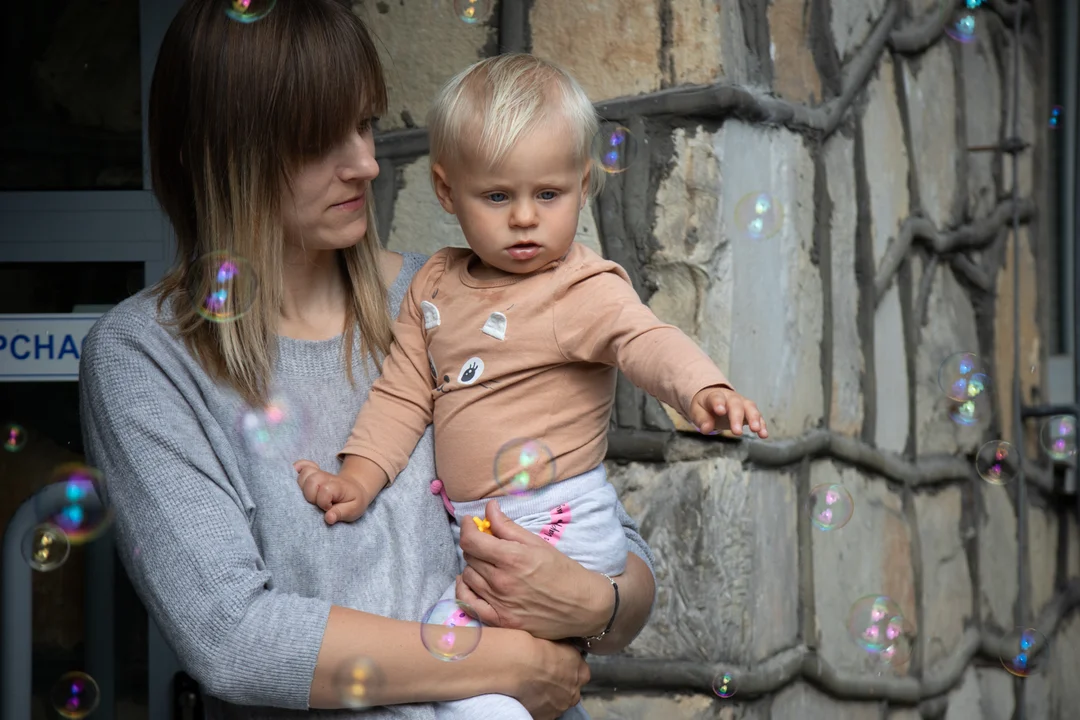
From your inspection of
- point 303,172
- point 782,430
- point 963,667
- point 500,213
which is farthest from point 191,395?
point 963,667

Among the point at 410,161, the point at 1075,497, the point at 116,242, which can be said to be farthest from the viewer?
the point at 1075,497

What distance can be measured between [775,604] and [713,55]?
1088 mm

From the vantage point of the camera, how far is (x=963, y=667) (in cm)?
331

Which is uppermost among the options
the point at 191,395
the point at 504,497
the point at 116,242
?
the point at 116,242

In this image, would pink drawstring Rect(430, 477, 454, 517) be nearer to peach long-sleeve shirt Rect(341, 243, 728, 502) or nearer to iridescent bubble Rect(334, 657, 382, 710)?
peach long-sleeve shirt Rect(341, 243, 728, 502)

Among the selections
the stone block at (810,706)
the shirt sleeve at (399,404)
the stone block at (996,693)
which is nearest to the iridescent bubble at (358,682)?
the shirt sleeve at (399,404)

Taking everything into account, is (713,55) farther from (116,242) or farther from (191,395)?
(116,242)

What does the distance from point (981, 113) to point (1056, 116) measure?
0.51 m

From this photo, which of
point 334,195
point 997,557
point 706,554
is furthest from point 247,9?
point 997,557

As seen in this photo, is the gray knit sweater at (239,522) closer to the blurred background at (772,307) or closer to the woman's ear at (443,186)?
the woman's ear at (443,186)

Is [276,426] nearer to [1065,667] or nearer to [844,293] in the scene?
[844,293]

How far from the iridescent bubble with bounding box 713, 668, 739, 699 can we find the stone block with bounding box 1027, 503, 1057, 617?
6.43 ft

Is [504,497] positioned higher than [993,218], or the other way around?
[993,218]

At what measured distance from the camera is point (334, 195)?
5.73 ft
